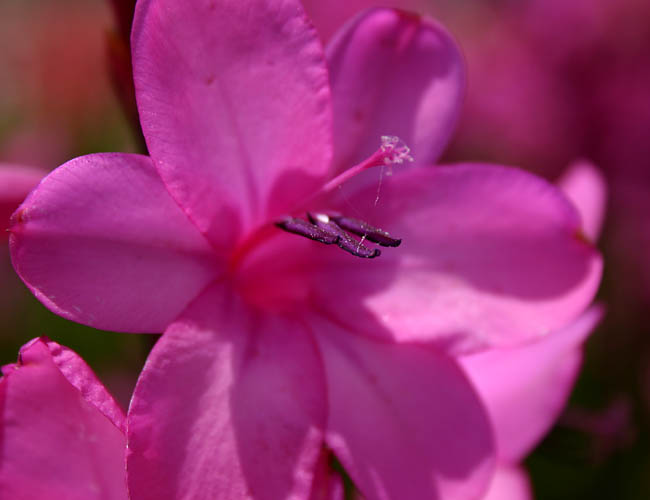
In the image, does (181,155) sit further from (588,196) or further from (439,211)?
(588,196)

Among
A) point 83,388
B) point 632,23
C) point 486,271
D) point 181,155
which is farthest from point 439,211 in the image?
point 632,23

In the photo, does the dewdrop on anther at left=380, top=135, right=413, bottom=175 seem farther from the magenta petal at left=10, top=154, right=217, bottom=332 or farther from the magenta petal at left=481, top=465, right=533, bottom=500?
the magenta petal at left=481, top=465, right=533, bottom=500

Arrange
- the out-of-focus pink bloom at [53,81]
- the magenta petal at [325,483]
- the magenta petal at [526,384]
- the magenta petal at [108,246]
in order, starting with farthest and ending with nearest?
1. the out-of-focus pink bloom at [53,81]
2. the magenta petal at [526,384]
3. the magenta petal at [325,483]
4. the magenta petal at [108,246]

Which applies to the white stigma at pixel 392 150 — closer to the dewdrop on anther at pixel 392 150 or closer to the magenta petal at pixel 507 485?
the dewdrop on anther at pixel 392 150

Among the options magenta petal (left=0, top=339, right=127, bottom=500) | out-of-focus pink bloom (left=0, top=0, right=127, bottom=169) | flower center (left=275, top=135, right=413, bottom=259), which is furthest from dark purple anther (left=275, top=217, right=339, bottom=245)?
out-of-focus pink bloom (left=0, top=0, right=127, bottom=169)

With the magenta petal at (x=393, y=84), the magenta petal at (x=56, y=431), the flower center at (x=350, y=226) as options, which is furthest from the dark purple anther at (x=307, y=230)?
the magenta petal at (x=56, y=431)

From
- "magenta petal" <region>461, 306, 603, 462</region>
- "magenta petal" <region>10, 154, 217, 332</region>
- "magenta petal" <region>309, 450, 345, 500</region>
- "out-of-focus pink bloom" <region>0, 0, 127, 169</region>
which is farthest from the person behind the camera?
"out-of-focus pink bloom" <region>0, 0, 127, 169</region>
